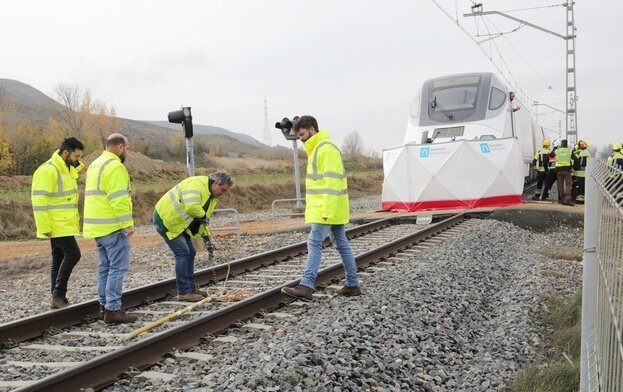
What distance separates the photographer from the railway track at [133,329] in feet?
15.3

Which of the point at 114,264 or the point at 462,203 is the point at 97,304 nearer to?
the point at 114,264

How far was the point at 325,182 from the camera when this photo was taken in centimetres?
676

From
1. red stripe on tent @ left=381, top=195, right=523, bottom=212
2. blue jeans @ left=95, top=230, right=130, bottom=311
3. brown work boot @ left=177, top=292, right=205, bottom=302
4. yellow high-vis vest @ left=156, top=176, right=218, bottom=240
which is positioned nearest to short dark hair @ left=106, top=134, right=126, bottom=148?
yellow high-vis vest @ left=156, top=176, right=218, bottom=240

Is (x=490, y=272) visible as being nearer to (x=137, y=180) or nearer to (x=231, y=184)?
(x=231, y=184)

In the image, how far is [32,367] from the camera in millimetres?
5043

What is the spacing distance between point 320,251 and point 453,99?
12110mm

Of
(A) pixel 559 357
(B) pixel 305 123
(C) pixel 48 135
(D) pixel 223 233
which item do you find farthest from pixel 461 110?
(C) pixel 48 135

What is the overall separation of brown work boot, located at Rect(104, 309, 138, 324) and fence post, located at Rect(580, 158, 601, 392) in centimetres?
465

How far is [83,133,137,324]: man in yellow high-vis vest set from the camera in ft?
20.9

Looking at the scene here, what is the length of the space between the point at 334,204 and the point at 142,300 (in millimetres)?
2820

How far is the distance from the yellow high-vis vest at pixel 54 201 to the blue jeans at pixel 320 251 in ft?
9.91

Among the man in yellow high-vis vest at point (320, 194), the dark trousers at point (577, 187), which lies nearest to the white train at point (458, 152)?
the dark trousers at point (577, 187)

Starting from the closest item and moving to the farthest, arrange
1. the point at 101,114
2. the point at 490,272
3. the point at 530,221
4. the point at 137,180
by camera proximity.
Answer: the point at 490,272 → the point at 530,221 → the point at 137,180 → the point at 101,114

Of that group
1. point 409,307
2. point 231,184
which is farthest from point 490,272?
point 231,184
